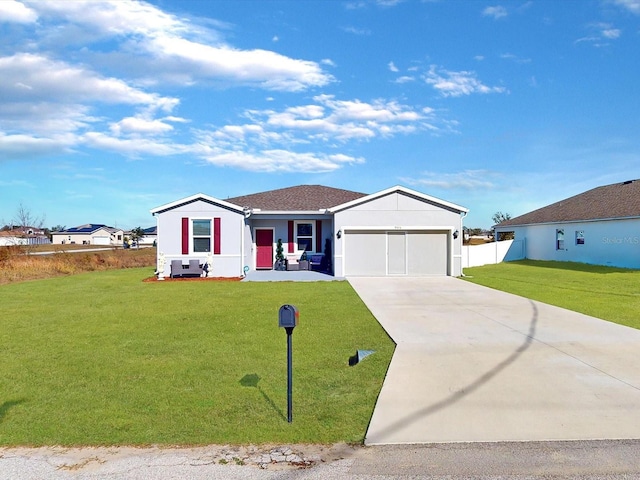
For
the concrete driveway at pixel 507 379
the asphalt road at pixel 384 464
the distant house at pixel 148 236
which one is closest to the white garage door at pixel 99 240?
the distant house at pixel 148 236

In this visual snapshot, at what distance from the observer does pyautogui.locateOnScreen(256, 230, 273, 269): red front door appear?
76.8 feet

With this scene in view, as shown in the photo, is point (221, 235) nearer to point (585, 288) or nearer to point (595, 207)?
point (585, 288)

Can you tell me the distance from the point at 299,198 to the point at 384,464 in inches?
873

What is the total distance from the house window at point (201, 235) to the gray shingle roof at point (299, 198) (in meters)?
3.23

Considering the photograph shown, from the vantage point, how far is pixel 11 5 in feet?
38.8

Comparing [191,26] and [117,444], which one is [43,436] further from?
[191,26]

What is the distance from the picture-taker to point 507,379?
5.77m

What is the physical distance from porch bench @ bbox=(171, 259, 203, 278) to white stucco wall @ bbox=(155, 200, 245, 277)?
0.36m

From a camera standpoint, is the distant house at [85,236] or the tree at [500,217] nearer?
the tree at [500,217]

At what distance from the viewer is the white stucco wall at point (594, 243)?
2303cm

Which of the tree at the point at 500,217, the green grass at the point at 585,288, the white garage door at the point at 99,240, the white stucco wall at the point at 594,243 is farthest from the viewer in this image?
the white garage door at the point at 99,240

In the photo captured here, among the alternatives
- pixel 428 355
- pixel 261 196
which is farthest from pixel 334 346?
pixel 261 196

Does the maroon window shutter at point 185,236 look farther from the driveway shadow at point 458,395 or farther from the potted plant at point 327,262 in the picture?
the driveway shadow at point 458,395

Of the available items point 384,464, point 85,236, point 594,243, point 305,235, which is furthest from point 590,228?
point 85,236
